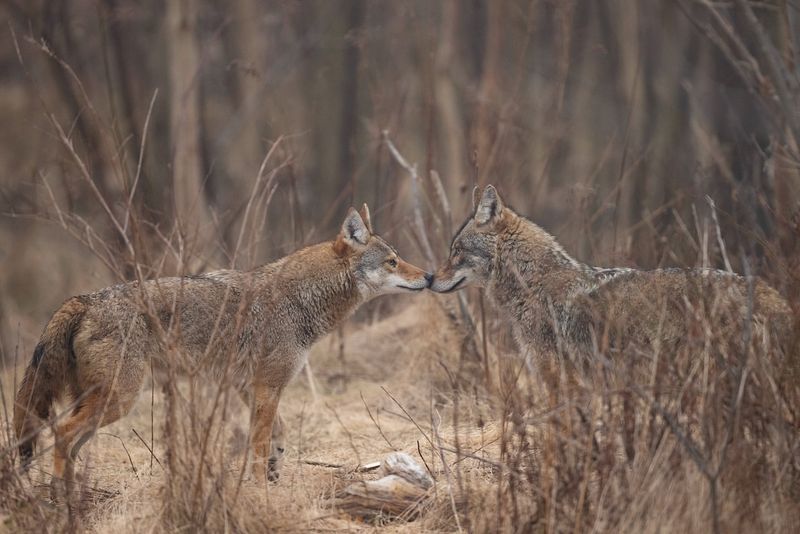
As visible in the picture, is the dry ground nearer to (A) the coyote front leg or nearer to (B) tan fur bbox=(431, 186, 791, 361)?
(A) the coyote front leg

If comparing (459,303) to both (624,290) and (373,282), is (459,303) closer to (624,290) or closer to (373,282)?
(373,282)

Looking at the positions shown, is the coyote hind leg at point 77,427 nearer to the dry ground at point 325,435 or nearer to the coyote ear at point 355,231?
the dry ground at point 325,435

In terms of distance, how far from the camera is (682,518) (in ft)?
14.9

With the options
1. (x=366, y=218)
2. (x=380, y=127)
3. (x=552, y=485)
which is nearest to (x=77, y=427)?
(x=366, y=218)

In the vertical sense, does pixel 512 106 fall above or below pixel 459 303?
above

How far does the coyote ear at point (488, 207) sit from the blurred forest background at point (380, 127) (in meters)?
0.30

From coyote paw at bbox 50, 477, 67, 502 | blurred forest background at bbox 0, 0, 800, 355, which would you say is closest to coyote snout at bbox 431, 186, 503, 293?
blurred forest background at bbox 0, 0, 800, 355

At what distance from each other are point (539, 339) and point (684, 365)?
6.04 feet

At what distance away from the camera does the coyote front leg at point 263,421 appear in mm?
6672

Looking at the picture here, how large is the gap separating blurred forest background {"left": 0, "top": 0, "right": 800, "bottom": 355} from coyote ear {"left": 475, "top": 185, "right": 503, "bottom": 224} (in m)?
0.30

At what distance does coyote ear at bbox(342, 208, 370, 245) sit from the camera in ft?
24.7

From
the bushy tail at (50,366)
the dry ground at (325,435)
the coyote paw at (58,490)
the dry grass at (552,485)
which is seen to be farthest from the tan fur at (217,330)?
the dry grass at (552,485)

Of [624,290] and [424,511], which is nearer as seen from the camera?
[424,511]

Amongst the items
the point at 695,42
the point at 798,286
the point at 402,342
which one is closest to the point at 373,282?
the point at 402,342
